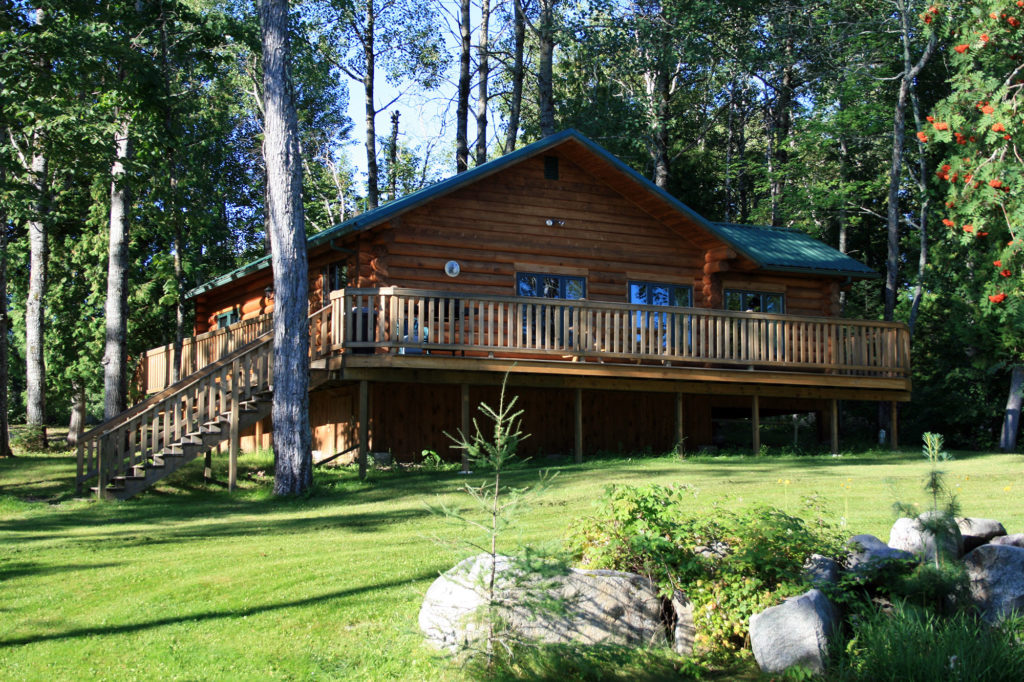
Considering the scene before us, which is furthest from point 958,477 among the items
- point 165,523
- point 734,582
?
point 165,523

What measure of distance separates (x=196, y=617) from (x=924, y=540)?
5801 mm

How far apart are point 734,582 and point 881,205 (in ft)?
92.4

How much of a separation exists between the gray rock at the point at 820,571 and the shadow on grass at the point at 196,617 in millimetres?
3377

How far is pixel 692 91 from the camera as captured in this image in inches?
1556

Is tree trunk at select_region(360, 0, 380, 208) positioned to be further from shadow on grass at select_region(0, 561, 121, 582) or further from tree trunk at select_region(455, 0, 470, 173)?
shadow on grass at select_region(0, 561, 121, 582)

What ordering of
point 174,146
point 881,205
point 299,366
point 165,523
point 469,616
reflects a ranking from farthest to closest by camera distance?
point 881,205 → point 174,146 → point 299,366 → point 165,523 → point 469,616

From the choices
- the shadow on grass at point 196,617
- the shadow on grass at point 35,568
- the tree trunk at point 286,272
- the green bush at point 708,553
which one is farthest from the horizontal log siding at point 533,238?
the green bush at point 708,553

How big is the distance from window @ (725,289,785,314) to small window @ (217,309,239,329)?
12.6 meters

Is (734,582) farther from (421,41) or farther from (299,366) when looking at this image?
(421,41)

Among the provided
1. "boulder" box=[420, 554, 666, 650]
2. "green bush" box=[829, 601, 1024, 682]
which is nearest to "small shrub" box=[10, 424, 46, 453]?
"boulder" box=[420, 554, 666, 650]

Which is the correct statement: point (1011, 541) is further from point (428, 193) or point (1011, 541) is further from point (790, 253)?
point (790, 253)

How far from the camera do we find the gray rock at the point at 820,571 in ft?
26.0

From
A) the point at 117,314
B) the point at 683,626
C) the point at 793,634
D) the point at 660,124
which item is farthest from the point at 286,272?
the point at 660,124

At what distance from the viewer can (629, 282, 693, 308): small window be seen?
2123cm
